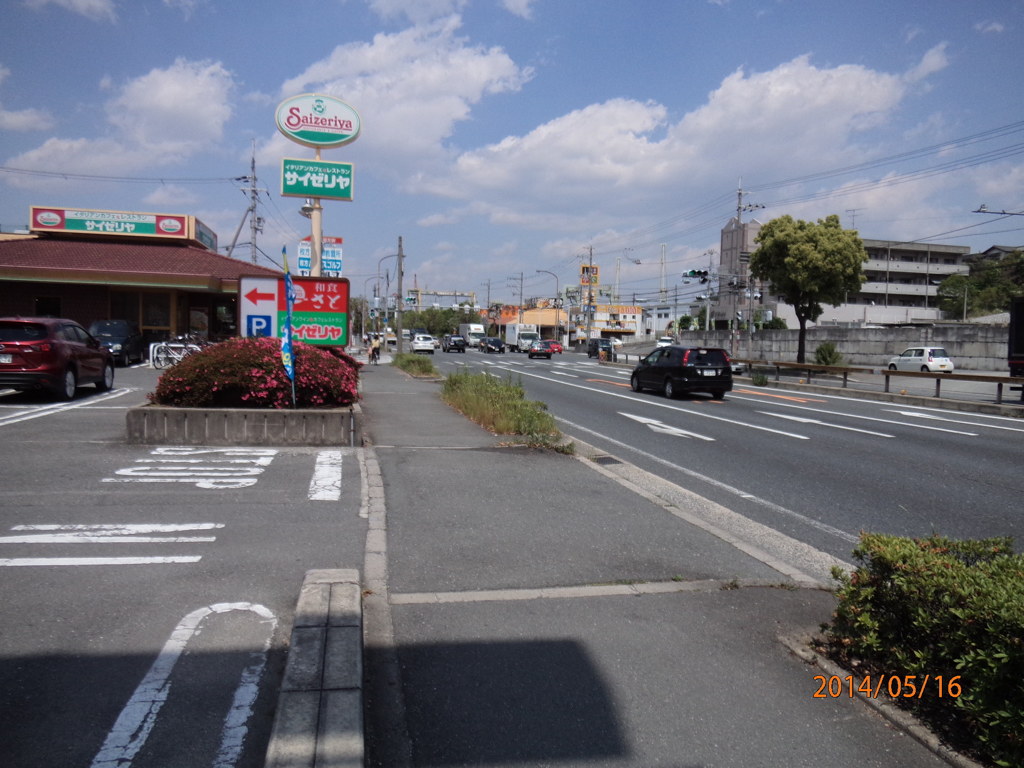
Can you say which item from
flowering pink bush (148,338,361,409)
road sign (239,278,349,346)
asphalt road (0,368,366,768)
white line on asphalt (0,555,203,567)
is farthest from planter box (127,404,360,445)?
road sign (239,278,349,346)

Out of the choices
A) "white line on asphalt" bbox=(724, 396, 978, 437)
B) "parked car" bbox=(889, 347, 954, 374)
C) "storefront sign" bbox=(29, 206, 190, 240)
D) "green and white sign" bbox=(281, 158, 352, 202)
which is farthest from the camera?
"parked car" bbox=(889, 347, 954, 374)

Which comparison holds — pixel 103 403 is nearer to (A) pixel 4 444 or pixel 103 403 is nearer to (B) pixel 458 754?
(A) pixel 4 444

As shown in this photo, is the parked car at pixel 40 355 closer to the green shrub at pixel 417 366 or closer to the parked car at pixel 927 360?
the green shrub at pixel 417 366

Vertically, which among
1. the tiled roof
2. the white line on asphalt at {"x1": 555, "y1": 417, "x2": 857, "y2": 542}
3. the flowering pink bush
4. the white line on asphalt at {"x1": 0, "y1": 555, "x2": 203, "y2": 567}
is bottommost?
the white line on asphalt at {"x1": 555, "y1": 417, "x2": 857, "y2": 542}

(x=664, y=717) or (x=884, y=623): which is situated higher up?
(x=884, y=623)

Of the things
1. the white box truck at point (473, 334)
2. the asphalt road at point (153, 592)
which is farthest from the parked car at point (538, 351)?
the asphalt road at point (153, 592)

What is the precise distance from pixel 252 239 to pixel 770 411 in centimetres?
3772

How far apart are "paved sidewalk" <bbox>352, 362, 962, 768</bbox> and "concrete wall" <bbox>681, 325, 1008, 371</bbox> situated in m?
39.3

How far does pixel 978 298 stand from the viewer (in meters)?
72.7

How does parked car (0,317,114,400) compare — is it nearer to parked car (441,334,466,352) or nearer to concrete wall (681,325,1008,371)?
concrete wall (681,325,1008,371)

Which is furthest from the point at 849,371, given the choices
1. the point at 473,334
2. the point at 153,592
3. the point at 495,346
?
the point at 473,334

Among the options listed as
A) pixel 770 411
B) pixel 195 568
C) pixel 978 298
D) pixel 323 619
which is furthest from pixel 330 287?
pixel 978 298

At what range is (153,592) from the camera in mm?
4855

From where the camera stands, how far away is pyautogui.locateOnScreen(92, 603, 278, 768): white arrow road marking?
309 centimetres
